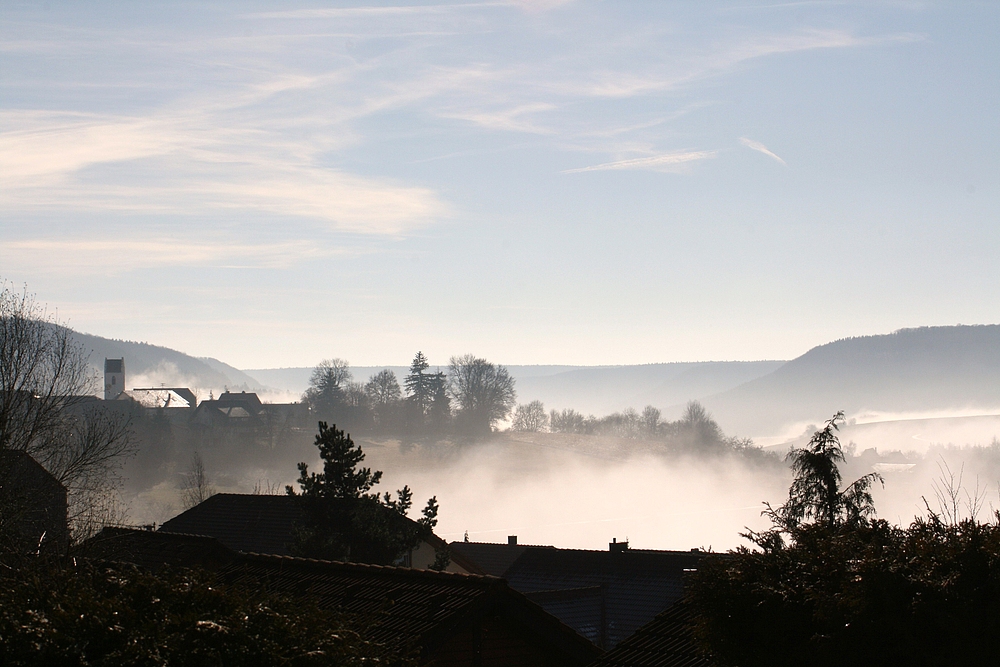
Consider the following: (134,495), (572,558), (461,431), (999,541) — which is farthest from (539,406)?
(999,541)

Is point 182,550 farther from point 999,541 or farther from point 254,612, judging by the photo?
point 999,541

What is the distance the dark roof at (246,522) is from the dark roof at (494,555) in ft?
32.6

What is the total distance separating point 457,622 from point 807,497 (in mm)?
8473

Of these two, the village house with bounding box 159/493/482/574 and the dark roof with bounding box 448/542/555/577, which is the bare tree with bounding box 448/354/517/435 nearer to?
the dark roof with bounding box 448/542/555/577

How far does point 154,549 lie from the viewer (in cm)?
2330

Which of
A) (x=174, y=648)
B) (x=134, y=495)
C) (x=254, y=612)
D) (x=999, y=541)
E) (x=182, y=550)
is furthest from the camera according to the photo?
(x=134, y=495)

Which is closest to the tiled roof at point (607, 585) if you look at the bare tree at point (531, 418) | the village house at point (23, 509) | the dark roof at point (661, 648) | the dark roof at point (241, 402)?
the dark roof at point (661, 648)

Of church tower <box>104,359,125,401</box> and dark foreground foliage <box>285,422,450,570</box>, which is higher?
church tower <box>104,359,125,401</box>

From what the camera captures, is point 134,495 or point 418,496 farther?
point 418,496

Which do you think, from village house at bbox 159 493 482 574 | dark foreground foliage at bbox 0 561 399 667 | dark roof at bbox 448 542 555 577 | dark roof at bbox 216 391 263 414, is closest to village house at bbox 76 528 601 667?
dark foreground foliage at bbox 0 561 399 667

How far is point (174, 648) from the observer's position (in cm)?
684

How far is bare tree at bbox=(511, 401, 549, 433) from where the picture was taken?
16862 cm

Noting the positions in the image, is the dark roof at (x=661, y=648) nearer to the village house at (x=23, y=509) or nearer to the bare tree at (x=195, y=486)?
the village house at (x=23, y=509)

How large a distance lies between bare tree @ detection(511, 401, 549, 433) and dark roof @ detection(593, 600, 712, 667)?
152522mm
